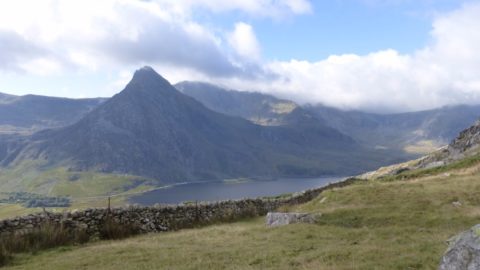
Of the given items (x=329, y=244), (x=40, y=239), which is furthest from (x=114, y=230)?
(x=329, y=244)

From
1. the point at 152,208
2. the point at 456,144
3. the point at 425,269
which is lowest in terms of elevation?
the point at 425,269

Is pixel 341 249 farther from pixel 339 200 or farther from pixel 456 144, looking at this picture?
pixel 456 144

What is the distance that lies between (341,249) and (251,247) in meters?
4.29

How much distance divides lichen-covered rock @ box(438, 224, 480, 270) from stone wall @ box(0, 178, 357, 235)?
21316 millimetres

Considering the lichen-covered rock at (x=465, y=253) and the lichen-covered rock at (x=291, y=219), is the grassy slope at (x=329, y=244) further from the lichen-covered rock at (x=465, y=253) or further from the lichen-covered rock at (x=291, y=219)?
the lichen-covered rock at (x=465, y=253)

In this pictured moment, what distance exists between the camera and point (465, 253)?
10508 mm

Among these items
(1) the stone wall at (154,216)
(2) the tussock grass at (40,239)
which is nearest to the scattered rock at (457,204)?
(1) the stone wall at (154,216)

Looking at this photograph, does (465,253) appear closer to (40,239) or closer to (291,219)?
(291,219)

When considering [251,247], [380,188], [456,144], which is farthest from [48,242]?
[456,144]

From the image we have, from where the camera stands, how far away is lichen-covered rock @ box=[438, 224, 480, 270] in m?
10.2

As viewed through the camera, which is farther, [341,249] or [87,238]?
[87,238]

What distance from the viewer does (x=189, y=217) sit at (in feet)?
116

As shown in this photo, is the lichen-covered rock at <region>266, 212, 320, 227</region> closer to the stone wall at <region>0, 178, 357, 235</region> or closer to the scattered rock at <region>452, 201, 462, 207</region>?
the stone wall at <region>0, 178, 357, 235</region>

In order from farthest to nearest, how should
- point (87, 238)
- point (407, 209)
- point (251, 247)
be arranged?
point (407, 209) < point (87, 238) < point (251, 247)
